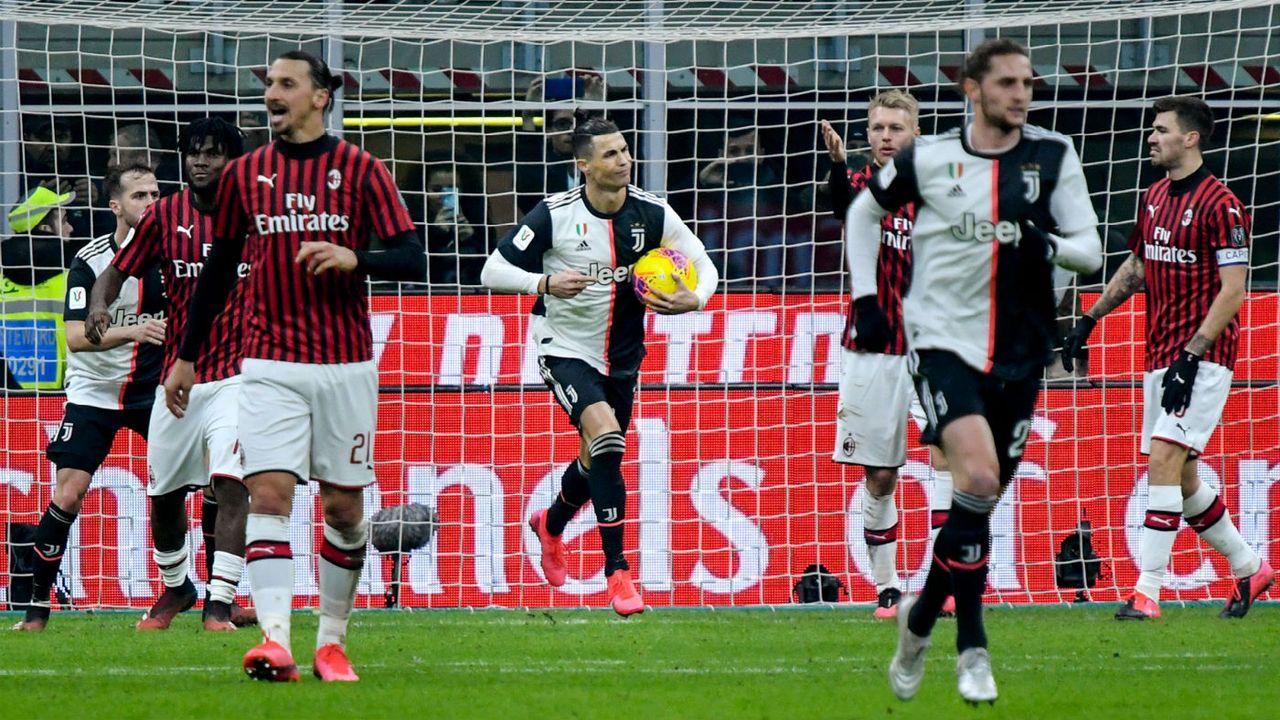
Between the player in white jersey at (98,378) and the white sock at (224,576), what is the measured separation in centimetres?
88

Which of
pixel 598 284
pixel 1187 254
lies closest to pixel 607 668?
pixel 598 284

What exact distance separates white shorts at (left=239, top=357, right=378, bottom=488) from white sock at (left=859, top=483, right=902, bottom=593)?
349 cm

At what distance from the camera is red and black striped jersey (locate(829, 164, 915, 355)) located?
8.94 meters

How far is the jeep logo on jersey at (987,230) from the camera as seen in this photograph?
5766mm

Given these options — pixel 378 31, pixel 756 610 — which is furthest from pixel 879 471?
pixel 378 31

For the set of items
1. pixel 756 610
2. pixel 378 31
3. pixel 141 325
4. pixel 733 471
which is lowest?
pixel 756 610

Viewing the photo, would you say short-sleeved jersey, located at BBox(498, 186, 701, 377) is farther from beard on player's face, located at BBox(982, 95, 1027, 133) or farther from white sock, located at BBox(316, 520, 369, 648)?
beard on player's face, located at BBox(982, 95, 1027, 133)

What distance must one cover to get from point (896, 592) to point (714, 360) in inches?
83.6

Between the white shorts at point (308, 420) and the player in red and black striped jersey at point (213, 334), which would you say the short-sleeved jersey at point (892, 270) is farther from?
the white shorts at point (308, 420)

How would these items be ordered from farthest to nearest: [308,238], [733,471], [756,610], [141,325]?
[733,471] < [756,610] < [141,325] < [308,238]

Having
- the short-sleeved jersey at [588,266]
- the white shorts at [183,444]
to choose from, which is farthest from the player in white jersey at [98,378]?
the short-sleeved jersey at [588,266]

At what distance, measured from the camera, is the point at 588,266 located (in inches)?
351

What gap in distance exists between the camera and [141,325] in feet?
29.2

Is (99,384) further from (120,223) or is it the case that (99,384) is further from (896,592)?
(896,592)
